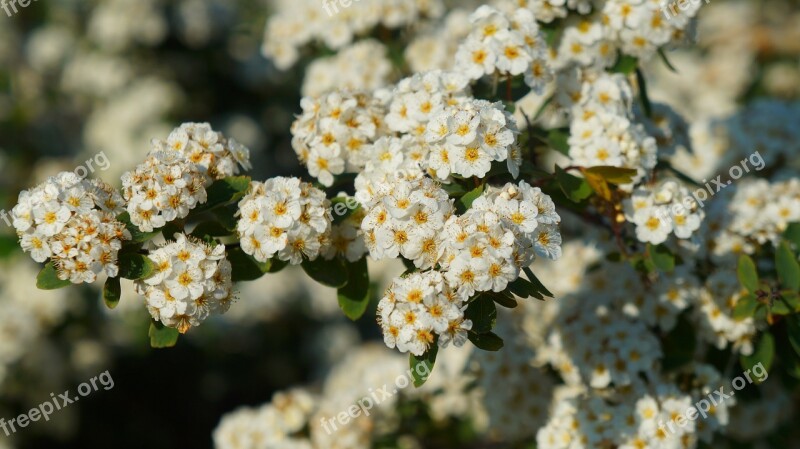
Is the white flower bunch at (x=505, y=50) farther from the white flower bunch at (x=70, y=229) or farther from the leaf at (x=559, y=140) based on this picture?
the white flower bunch at (x=70, y=229)

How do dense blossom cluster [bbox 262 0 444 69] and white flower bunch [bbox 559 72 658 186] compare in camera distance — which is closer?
white flower bunch [bbox 559 72 658 186]

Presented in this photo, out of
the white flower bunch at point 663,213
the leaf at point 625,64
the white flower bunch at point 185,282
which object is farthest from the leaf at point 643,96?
the white flower bunch at point 185,282

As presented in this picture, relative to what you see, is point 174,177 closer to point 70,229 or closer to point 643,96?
point 70,229

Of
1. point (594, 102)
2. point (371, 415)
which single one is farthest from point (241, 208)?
point (371, 415)

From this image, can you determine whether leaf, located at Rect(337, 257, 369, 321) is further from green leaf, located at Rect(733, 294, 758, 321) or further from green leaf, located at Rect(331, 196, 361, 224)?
green leaf, located at Rect(733, 294, 758, 321)

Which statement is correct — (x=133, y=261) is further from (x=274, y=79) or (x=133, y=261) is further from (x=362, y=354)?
(x=274, y=79)

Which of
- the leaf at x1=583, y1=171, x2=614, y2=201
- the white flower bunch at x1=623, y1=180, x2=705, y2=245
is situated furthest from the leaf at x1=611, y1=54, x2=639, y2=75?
the leaf at x1=583, y1=171, x2=614, y2=201

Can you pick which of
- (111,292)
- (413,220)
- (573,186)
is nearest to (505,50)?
(573,186)
